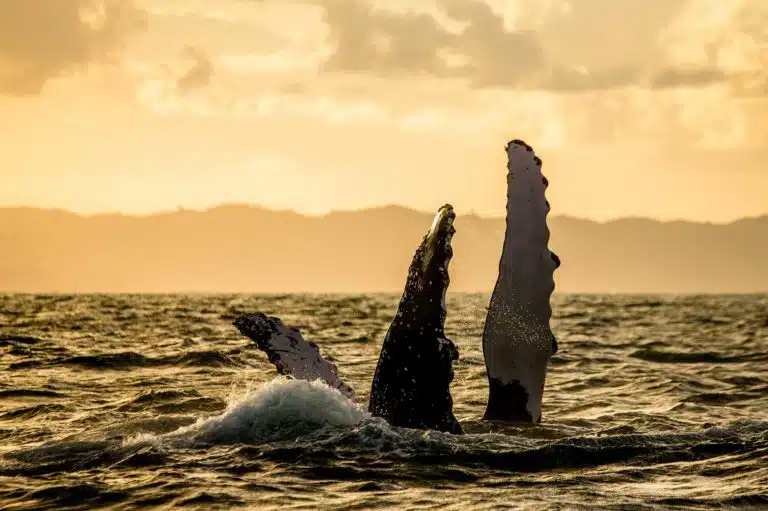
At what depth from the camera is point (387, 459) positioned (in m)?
7.40

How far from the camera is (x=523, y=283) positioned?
7730 millimetres

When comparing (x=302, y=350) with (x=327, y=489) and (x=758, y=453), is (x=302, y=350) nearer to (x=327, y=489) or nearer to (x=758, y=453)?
(x=327, y=489)

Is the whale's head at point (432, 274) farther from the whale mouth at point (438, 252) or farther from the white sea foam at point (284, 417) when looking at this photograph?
the white sea foam at point (284, 417)

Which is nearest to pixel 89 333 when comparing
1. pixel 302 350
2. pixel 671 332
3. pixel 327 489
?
pixel 671 332

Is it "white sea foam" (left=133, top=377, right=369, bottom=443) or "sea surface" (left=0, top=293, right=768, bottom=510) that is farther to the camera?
"white sea foam" (left=133, top=377, right=369, bottom=443)

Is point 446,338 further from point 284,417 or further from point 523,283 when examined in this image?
point 284,417

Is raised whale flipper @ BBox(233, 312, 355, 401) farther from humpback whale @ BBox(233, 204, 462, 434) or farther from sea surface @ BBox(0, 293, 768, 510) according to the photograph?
humpback whale @ BBox(233, 204, 462, 434)

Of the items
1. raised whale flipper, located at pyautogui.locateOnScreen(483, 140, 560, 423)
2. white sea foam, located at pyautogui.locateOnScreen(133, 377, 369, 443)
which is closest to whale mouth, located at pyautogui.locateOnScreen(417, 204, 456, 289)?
raised whale flipper, located at pyautogui.locateOnScreen(483, 140, 560, 423)

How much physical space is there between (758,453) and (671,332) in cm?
1967

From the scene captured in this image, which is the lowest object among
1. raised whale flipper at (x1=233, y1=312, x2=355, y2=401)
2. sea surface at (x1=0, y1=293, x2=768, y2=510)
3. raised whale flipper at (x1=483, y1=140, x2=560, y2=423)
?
sea surface at (x1=0, y1=293, x2=768, y2=510)

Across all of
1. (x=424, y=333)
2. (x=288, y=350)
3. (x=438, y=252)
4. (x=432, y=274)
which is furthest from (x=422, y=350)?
(x=288, y=350)

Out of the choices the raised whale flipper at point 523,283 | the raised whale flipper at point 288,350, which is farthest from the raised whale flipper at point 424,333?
the raised whale flipper at point 288,350

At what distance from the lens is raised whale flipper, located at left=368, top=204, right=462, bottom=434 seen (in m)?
7.09

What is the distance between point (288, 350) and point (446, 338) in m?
1.59
